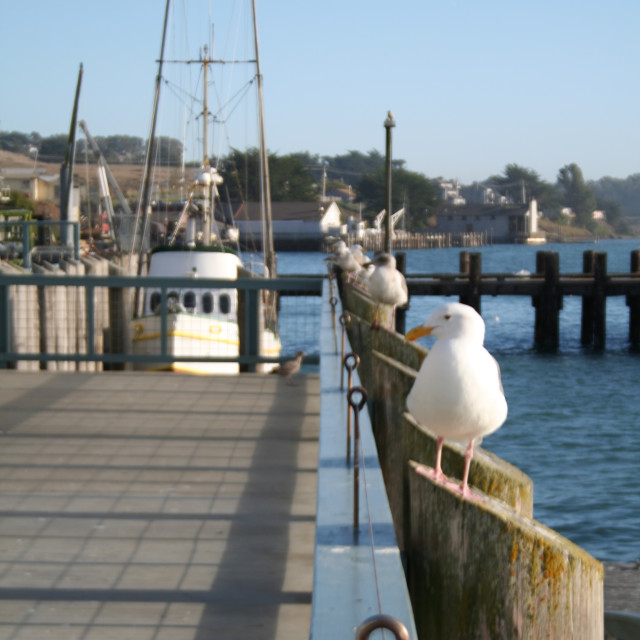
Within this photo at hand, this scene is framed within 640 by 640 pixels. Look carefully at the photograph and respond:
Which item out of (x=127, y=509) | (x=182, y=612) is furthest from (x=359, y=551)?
(x=127, y=509)

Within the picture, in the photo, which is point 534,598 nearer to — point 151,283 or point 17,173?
point 151,283

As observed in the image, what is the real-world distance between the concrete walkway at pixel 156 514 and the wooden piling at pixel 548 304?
25958 millimetres

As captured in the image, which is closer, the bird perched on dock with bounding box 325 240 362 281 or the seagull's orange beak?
the seagull's orange beak

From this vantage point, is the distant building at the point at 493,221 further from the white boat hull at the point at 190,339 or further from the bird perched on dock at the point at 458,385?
the bird perched on dock at the point at 458,385

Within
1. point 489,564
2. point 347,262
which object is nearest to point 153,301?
point 347,262

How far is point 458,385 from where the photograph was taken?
11.6ft

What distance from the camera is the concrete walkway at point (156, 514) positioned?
12.6 feet

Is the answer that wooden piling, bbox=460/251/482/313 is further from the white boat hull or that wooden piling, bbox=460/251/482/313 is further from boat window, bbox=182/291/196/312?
boat window, bbox=182/291/196/312

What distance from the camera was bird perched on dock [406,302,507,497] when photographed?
354 cm

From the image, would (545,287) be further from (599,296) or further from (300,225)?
(300,225)

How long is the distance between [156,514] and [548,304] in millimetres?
30226

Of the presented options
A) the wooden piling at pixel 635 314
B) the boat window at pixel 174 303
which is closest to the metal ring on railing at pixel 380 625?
the boat window at pixel 174 303

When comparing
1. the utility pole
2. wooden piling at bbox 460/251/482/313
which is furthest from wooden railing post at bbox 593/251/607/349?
the utility pole

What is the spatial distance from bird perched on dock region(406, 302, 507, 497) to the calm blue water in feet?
29.5
